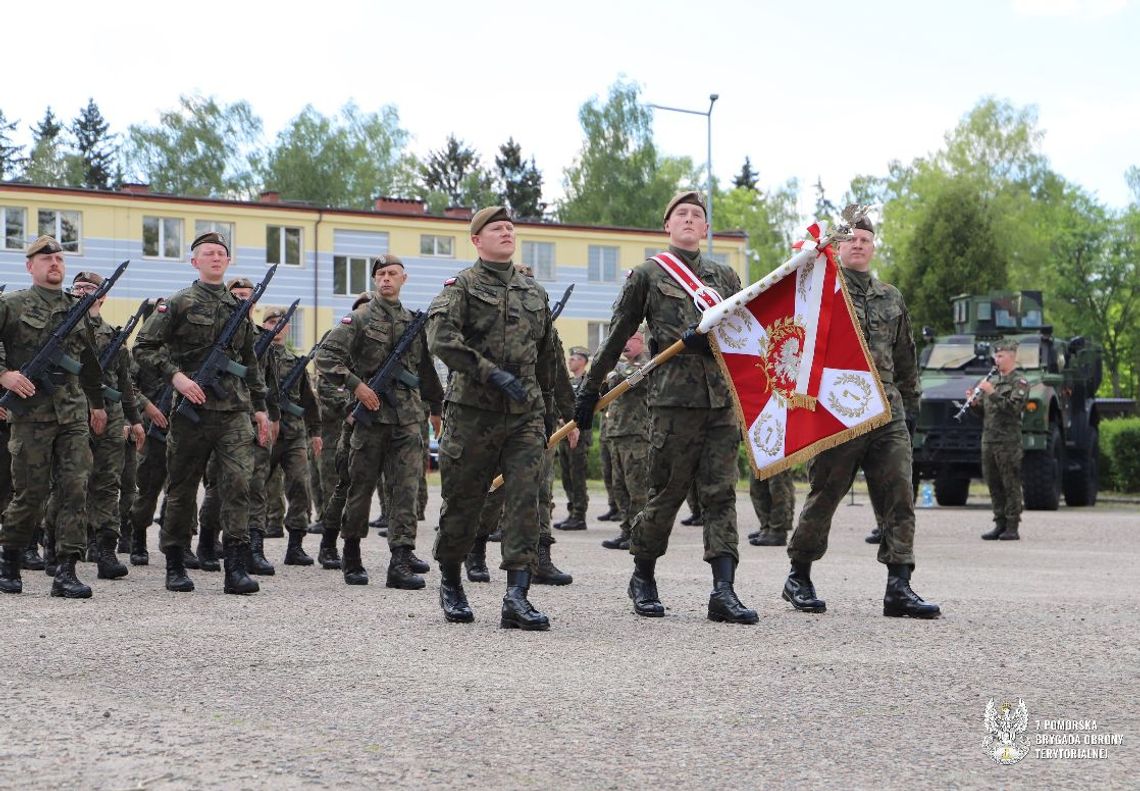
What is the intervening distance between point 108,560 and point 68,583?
1.21 meters

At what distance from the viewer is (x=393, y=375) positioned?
1023cm

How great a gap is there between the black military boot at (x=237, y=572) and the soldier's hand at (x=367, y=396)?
1149 millimetres

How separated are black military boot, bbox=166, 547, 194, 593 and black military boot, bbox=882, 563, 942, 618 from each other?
408cm

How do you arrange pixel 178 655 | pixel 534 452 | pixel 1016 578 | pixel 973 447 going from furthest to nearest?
pixel 973 447 → pixel 1016 578 → pixel 534 452 → pixel 178 655

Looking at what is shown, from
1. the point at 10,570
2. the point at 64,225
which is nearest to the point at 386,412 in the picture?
the point at 10,570

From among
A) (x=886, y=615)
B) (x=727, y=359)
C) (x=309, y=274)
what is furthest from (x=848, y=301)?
(x=309, y=274)

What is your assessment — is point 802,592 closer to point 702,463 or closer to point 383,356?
point 702,463

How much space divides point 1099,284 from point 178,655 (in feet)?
211

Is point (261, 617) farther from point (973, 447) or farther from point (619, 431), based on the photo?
point (973, 447)

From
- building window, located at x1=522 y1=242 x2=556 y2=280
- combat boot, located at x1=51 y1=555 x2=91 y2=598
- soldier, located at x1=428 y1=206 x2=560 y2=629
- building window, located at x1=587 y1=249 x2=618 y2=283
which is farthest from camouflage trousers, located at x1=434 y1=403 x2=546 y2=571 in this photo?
building window, located at x1=587 y1=249 x2=618 y2=283

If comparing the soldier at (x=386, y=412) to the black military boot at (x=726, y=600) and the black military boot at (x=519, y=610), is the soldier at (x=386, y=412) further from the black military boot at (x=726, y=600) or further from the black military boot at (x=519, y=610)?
the black military boot at (x=726, y=600)

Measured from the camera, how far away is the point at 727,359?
819 centimetres

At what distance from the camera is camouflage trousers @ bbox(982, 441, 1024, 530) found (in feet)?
53.0

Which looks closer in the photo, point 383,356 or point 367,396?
point 367,396
